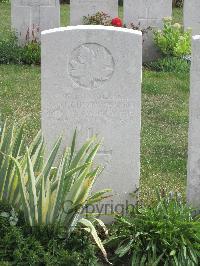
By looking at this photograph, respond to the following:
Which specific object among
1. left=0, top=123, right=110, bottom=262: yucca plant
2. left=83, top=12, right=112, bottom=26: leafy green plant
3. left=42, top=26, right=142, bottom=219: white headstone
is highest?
left=83, top=12, right=112, bottom=26: leafy green plant

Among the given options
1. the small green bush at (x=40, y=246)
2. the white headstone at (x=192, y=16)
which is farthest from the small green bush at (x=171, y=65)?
the small green bush at (x=40, y=246)

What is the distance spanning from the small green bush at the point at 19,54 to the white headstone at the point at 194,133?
6.25m

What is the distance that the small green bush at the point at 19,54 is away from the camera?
1162 centimetres

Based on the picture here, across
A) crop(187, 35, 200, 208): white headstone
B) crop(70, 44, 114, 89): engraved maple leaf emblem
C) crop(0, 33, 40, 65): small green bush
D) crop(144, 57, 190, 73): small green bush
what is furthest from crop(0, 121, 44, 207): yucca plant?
crop(0, 33, 40, 65): small green bush

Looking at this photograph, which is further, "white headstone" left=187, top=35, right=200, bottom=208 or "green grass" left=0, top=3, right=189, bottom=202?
"green grass" left=0, top=3, right=189, bottom=202

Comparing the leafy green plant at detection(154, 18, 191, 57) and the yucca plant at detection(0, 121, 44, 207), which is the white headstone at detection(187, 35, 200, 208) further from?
the leafy green plant at detection(154, 18, 191, 57)

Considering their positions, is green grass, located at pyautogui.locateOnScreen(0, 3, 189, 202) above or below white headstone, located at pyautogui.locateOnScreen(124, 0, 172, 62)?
below

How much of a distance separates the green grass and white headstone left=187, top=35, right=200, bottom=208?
576 mm

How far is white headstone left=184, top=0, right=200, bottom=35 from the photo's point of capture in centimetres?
1209

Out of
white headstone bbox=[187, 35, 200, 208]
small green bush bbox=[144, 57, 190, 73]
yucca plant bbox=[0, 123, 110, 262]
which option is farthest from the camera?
small green bush bbox=[144, 57, 190, 73]

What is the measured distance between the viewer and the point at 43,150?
17.6ft

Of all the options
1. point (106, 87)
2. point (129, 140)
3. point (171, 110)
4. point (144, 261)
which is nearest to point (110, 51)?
point (106, 87)

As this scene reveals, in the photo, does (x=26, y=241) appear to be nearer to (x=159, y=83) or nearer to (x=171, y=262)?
(x=171, y=262)

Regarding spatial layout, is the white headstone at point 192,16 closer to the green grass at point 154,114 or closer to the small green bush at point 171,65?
the small green bush at point 171,65
